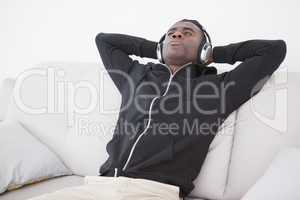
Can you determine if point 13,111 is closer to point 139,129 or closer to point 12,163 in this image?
point 12,163

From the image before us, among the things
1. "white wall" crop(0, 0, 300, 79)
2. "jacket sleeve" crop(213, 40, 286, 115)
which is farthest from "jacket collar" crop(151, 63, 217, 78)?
"white wall" crop(0, 0, 300, 79)

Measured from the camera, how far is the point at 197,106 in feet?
5.04

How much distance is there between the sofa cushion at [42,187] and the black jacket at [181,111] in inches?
8.5

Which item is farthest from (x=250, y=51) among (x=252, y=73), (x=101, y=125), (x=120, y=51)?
(x=101, y=125)

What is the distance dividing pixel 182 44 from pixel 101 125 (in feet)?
1.80

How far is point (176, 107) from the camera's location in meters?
1.55

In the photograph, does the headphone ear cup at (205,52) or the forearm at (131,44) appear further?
the forearm at (131,44)

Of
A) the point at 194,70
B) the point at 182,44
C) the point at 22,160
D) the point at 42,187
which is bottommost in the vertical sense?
the point at 42,187

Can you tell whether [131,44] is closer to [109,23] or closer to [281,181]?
[109,23]

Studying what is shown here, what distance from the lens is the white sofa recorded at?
1480 millimetres

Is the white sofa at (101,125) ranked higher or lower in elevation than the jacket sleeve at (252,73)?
lower

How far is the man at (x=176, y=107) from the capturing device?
143cm

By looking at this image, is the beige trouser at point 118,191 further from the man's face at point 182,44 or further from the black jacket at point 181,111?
the man's face at point 182,44

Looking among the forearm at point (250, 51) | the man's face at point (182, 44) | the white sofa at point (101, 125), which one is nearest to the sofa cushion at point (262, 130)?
the white sofa at point (101, 125)
